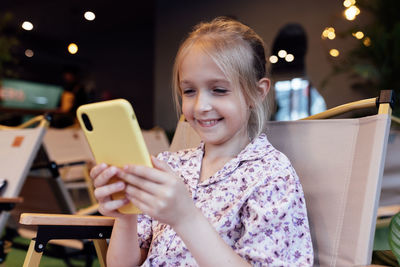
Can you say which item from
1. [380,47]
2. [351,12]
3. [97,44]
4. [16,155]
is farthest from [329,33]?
[97,44]

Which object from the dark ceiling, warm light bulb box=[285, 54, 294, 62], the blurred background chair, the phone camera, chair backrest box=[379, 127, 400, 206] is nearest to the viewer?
the phone camera

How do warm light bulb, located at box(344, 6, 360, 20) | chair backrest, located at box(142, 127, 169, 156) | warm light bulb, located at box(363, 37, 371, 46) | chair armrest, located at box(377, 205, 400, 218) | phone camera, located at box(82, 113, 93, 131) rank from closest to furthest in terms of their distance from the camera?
phone camera, located at box(82, 113, 93, 131) → chair armrest, located at box(377, 205, 400, 218) → chair backrest, located at box(142, 127, 169, 156) → warm light bulb, located at box(363, 37, 371, 46) → warm light bulb, located at box(344, 6, 360, 20)

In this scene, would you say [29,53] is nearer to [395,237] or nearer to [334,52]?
[334,52]

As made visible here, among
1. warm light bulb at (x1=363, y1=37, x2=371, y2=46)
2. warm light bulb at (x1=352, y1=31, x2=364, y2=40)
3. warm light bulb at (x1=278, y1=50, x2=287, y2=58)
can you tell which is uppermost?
warm light bulb at (x1=352, y1=31, x2=364, y2=40)

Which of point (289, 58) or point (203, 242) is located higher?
point (289, 58)

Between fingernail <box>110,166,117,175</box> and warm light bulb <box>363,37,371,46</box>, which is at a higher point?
warm light bulb <box>363,37,371,46</box>

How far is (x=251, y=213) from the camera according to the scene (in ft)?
2.80

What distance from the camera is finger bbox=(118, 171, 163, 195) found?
0.65m

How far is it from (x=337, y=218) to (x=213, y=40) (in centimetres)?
52

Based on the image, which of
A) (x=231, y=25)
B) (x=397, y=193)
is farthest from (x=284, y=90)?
(x=231, y=25)

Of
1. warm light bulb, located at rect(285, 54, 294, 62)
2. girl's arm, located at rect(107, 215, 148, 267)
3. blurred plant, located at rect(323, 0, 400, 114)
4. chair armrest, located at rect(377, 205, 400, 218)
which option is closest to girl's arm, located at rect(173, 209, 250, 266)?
girl's arm, located at rect(107, 215, 148, 267)

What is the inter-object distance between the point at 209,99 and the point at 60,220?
470 mm

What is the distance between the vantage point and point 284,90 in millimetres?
4691

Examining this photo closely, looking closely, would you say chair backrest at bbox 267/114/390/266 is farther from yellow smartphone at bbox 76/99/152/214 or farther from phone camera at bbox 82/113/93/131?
phone camera at bbox 82/113/93/131
